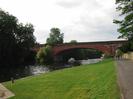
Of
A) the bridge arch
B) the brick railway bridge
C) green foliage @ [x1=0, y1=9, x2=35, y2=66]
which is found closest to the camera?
green foliage @ [x1=0, y1=9, x2=35, y2=66]

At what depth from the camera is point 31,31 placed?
3489 inches

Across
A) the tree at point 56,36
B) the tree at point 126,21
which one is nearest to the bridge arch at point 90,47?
the tree at point 56,36

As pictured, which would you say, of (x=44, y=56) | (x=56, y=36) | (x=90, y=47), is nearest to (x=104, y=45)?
(x=90, y=47)

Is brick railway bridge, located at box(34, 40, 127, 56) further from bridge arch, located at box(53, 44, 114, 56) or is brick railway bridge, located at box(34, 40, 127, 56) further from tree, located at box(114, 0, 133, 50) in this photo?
tree, located at box(114, 0, 133, 50)

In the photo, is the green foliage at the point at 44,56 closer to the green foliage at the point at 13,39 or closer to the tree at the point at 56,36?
the green foliage at the point at 13,39

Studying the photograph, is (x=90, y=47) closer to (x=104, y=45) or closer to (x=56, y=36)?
(x=104, y=45)

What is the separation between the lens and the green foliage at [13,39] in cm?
7850

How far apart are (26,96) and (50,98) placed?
1879 mm

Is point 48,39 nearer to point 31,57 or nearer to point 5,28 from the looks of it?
point 31,57

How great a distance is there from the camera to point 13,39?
8144 cm

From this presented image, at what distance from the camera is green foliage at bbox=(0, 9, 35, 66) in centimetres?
7850

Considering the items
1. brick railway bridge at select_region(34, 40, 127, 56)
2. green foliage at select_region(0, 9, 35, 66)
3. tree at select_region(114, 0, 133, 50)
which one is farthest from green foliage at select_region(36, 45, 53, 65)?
tree at select_region(114, 0, 133, 50)

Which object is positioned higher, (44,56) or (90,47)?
(90,47)

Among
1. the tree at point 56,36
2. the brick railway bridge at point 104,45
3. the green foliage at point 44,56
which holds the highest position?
the tree at point 56,36
